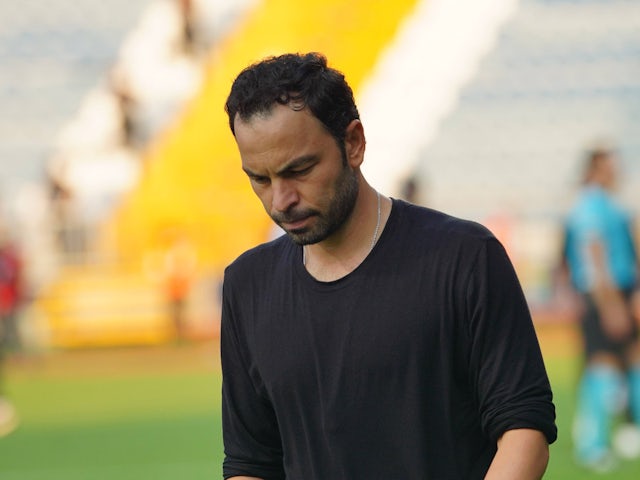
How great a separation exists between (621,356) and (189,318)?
11082mm

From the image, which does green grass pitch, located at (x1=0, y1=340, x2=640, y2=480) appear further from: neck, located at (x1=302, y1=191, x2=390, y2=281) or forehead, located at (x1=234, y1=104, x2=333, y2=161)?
forehead, located at (x1=234, y1=104, x2=333, y2=161)

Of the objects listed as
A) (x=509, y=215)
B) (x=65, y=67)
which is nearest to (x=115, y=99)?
(x=65, y=67)

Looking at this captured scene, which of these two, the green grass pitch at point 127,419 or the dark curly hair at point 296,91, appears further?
the green grass pitch at point 127,419

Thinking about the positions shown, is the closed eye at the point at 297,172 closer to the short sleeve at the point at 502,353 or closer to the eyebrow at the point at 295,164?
the eyebrow at the point at 295,164

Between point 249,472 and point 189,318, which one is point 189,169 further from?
point 249,472

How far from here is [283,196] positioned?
258 centimetres

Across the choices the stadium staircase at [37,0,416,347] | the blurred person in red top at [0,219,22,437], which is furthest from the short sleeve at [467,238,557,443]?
the stadium staircase at [37,0,416,347]

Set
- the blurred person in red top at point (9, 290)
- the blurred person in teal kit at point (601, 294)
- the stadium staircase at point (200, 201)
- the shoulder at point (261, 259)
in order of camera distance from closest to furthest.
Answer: the shoulder at point (261, 259) → the blurred person in teal kit at point (601, 294) → the blurred person in red top at point (9, 290) → the stadium staircase at point (200, 201)

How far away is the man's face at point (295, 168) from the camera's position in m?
2.58

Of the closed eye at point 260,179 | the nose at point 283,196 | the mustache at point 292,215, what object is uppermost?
the closed eye at point 260,179

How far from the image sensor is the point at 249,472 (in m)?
2.92

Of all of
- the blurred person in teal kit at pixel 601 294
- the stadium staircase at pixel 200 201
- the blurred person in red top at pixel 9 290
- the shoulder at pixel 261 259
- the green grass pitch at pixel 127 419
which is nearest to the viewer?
the shoulder at pixel 261 259

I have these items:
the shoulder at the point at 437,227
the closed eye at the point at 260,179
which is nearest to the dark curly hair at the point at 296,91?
the closed eye at the point at 260,179

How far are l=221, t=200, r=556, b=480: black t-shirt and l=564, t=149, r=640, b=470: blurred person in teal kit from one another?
6.45 meters
